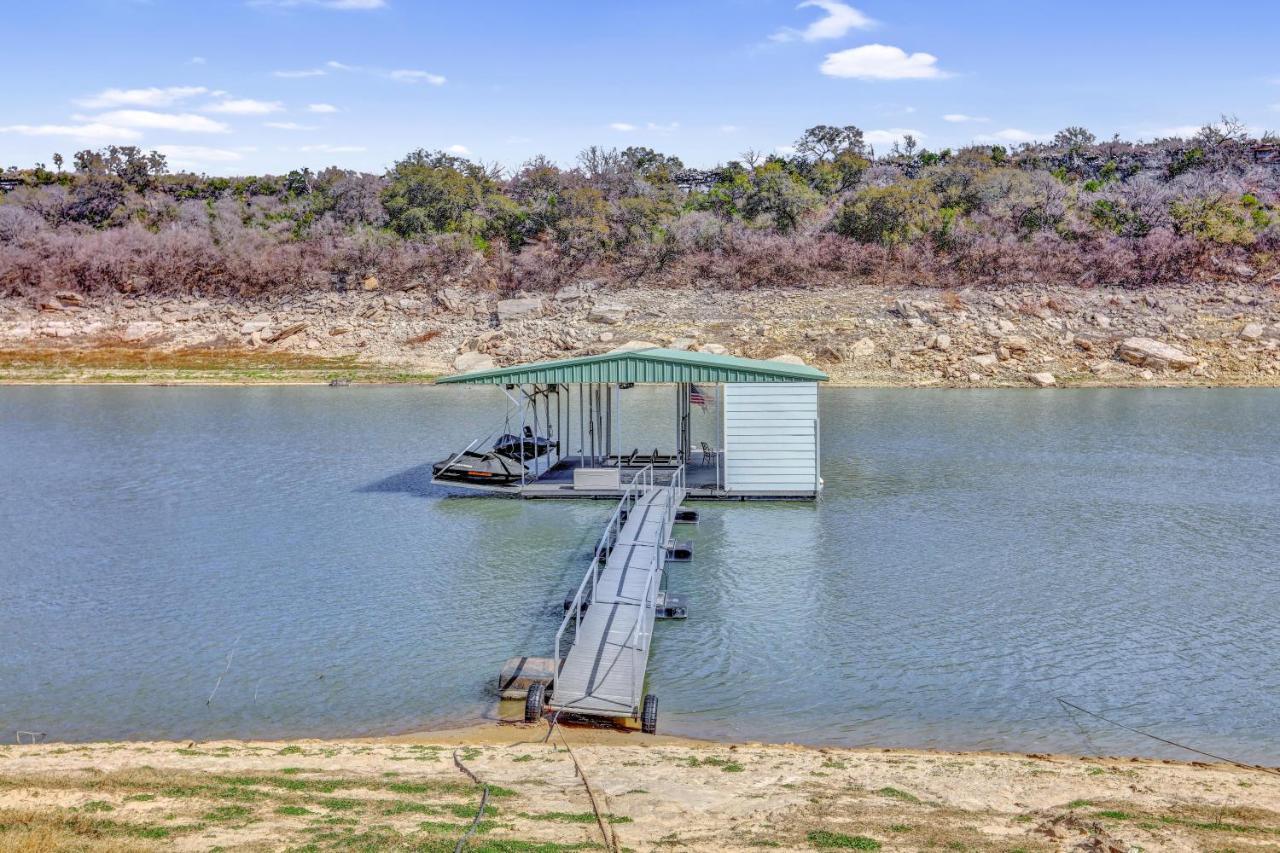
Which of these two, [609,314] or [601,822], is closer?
[601,822]

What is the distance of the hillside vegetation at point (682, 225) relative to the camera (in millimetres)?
63562

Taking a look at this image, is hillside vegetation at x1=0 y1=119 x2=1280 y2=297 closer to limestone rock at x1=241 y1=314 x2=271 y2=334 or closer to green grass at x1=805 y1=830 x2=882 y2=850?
limestone rock at x1=241 y1=314 x2=271 y2=334

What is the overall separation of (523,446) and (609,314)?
33547 mm

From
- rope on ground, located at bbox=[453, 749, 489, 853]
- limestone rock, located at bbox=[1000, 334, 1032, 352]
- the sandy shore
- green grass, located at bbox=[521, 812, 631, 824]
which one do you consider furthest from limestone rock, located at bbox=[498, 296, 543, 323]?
green grass, located at bbox=[521, 812, 631, 824]

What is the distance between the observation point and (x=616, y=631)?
15.5 m

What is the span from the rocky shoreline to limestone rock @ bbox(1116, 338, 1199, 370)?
9cm

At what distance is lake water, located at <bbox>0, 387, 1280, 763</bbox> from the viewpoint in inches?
543

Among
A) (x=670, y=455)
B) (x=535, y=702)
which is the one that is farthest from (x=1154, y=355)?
(x=535, y=702)

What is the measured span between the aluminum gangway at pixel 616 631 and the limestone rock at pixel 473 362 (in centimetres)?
3746

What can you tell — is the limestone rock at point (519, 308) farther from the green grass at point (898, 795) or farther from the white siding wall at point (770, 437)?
the green grass at point (898, 795)

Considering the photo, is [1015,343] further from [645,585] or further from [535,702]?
[535,702]

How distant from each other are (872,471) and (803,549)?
9.58m

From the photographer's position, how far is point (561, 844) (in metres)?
8.87

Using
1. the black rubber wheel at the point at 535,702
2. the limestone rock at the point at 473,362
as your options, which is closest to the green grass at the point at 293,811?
the black rubber wheel at the point at 535,702
